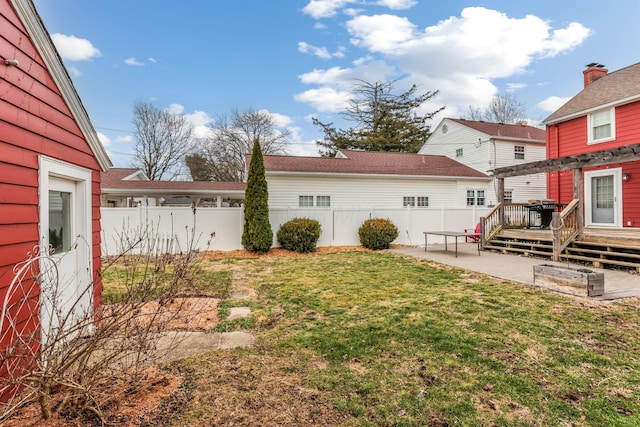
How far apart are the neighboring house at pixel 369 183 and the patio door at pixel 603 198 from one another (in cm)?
547

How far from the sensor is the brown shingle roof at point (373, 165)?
15039 millimetres

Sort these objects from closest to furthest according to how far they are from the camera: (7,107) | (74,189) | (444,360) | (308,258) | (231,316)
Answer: (7,107)
(444,360)
(74,189)
(231,316)
(308,258)

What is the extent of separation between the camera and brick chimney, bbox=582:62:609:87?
13.6 metres

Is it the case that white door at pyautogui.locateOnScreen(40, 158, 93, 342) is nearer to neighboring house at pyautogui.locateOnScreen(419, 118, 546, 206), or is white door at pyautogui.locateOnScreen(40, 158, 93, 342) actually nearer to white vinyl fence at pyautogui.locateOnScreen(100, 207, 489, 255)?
white vinyl fence at pyautogui.locateOnScreen(100, 207, 489, 255)

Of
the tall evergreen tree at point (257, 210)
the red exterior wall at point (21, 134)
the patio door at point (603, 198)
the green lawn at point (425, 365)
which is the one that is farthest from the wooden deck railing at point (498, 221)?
the red exterior wall at point (21, 134)

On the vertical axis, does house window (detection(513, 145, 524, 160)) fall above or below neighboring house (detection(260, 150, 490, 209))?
above

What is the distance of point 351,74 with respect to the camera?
28.2 metres

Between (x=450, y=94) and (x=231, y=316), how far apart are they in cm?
3081

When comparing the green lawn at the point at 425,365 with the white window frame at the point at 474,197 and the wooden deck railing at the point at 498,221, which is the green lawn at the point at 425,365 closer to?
the wooden deck railing at the point at 498,221

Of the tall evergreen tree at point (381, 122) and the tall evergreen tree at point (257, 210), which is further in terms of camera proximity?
the tall evergreen tree at point (381, 122)

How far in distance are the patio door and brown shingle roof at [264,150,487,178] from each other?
5.49m

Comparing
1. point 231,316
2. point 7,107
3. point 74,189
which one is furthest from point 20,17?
point 231,316

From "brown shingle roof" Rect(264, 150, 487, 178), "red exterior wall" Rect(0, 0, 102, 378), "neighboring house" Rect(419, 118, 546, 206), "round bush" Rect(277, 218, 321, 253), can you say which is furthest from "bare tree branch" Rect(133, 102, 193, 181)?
"red exterior wall" Rect(0, 0, 102, 378)

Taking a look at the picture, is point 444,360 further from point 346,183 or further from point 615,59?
point 615,59
